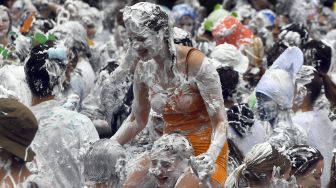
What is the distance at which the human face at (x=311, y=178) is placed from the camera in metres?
7.20

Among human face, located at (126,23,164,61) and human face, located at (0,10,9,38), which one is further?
human face, located at (0,10,9,38)

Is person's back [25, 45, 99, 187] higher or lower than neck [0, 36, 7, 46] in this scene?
higher

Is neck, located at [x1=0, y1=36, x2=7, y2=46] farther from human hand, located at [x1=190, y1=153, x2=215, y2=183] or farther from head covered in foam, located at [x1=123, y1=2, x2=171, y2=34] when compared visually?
human hand, located at [x1=190, y1=153, x2=215, y2=183]

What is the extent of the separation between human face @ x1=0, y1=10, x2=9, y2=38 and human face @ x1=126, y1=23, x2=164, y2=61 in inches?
202

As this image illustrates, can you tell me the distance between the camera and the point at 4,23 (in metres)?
11.8

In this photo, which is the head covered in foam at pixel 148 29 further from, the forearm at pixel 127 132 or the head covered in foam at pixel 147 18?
the forearm at pixel 127 132

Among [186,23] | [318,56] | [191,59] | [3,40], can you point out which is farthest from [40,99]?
[186,23]

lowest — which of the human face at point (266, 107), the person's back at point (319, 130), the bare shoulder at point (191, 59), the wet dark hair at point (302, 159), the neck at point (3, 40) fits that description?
the neck at point (3, 40)

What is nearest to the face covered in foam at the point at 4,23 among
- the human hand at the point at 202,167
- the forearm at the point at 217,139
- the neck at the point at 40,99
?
the neck at the point at 40,99

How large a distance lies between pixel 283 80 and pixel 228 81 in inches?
21.2

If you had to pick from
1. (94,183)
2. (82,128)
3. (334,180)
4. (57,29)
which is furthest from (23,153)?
(57,29)

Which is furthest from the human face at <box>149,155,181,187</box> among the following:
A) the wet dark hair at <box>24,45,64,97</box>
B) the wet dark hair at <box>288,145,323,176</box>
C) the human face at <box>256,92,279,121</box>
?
the human face at <box>256,92,279,121</box>

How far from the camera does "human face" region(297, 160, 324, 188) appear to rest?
7.20 m

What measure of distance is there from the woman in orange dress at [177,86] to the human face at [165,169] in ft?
0.53
